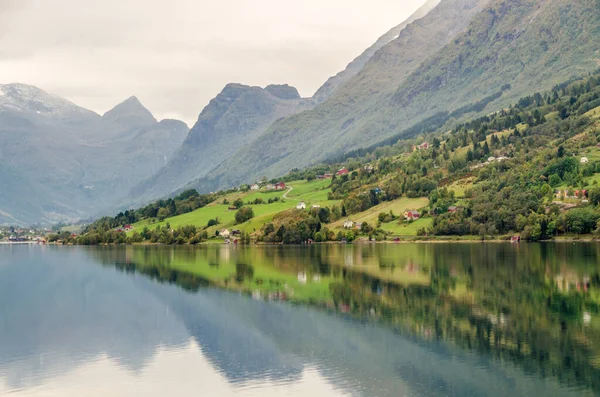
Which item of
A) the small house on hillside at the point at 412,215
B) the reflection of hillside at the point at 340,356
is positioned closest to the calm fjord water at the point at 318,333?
the reflection of hillside at the point at 340,356

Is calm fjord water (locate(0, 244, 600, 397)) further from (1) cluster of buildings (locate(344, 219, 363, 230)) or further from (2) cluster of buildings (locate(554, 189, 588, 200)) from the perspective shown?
(1) cluster of buildings (locate(344, 219, 363, 230))

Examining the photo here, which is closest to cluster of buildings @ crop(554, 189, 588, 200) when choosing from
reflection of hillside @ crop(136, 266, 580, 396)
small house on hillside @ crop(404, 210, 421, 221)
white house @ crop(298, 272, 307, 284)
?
small house on hillside @ crop(404, 210, 421, 221)

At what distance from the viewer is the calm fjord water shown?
41406 mm

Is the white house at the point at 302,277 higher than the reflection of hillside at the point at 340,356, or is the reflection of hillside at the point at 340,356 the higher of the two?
the white house at the point at 302,277

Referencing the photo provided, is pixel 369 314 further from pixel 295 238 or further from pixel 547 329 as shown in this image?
pixel 295 238

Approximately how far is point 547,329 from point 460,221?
12025 centimetres

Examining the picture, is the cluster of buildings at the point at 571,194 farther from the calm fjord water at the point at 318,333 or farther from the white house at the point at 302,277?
the white house at the point at 302,277

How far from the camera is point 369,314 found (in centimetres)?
6122

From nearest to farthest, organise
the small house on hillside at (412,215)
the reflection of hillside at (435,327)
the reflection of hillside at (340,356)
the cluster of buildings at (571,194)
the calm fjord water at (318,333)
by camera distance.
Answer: the reflection of hillside at (340,356), the calm fjord water at (318,333), the reflection of hillside at (435,327), the cluster of buildings at (571,194), the small house on hillside at (412,215)

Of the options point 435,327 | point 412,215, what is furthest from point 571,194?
point 435,327

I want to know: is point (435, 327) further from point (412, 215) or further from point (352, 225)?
point (352, 225)

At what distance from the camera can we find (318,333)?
55000 millimetres

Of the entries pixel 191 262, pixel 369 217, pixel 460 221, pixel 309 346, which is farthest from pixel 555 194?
pixel 309 346

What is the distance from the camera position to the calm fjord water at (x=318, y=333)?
41406mm
